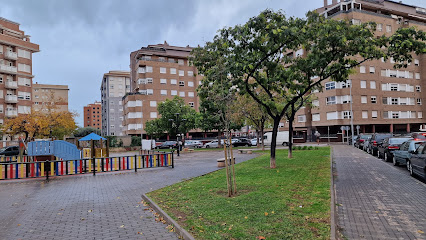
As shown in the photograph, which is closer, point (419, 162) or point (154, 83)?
point (419, 162)

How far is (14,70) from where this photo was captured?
171ft

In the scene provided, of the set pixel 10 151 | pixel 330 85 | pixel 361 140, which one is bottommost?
pixel 10 151

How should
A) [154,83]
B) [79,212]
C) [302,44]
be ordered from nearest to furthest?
[79,212]
[302,44]
[154,83]

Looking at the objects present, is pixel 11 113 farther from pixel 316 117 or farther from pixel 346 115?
pixel 346 115

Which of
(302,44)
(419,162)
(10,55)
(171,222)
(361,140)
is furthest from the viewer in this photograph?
(10,55)

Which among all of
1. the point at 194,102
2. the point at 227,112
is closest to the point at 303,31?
the point at 227,112

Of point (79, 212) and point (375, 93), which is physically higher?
point (375, 93)

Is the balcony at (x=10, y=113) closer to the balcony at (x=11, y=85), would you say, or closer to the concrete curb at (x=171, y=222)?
the balcony at (x=11, y=85)

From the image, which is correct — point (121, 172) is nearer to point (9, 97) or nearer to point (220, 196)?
point (220, 196)

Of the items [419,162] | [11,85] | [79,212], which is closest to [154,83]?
[11,85]

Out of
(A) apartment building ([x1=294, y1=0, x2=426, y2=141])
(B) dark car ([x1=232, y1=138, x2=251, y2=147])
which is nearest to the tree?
(B) dark car ([x1=232, y1=138, x2=251, y2=147])

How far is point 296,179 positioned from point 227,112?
399cm

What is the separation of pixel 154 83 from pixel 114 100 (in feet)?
144

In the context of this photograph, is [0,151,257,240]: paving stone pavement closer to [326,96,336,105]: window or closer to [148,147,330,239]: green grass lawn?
[148,147,330,239]: green grass lawn
